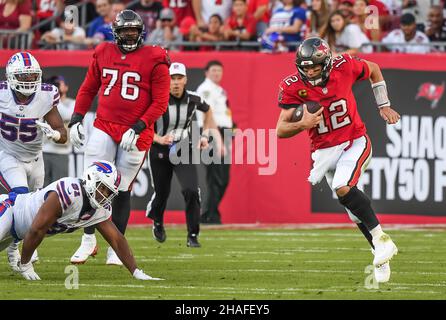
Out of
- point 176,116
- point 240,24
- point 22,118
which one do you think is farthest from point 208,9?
point 22,118

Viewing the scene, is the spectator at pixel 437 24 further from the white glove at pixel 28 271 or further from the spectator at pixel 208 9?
the white glove at pixel 28 271

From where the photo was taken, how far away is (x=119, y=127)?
9.66 metres

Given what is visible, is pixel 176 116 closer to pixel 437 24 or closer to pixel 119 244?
pixel 119 244

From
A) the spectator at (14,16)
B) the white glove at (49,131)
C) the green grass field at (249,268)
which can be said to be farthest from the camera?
the spectator at (14,16)

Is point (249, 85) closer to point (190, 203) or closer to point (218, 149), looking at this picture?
point (218, 149)

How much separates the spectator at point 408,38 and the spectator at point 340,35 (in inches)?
19.6

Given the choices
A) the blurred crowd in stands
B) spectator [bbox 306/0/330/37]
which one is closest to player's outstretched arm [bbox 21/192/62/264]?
the blurred crowd in stands

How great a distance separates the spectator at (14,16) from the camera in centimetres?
1576

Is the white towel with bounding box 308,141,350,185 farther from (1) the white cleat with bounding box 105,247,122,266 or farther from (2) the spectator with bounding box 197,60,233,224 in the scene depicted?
(2) the spectator with bounding box 197,60,233,224

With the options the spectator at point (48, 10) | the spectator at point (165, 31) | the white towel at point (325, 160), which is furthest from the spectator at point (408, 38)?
the white towel at point (325, 160)

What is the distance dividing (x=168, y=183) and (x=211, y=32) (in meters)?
4.42

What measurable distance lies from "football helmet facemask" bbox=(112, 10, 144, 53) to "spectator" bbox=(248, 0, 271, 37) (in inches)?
233
